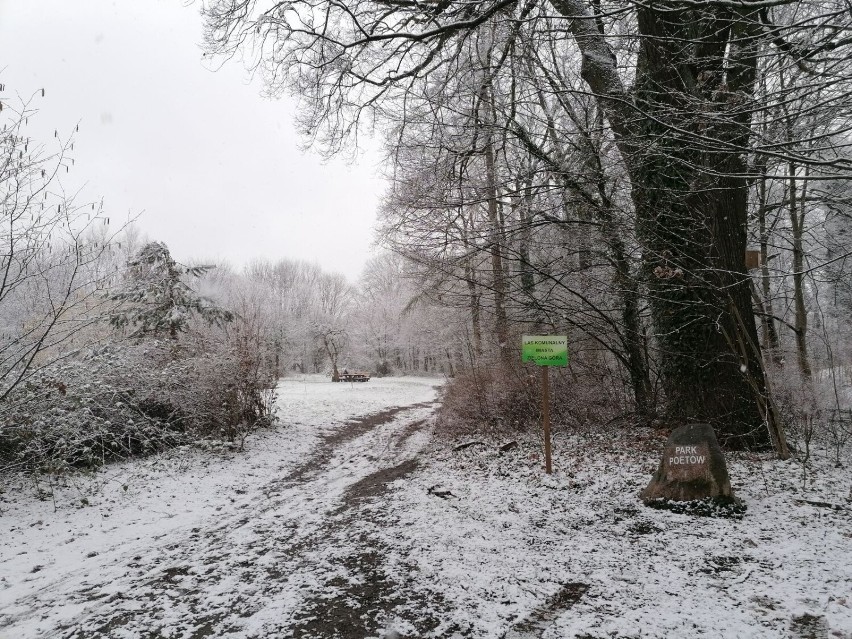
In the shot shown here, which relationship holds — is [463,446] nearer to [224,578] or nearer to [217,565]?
[217,565]

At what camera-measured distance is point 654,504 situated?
4.80 m

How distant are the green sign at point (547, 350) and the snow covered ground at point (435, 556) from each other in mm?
1583

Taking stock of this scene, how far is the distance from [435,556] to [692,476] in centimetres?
285

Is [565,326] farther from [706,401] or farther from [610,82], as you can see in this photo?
[610,82]

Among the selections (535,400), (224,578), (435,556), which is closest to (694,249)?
(535,400)

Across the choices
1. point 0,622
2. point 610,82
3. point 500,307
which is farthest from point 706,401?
→ point 0,622

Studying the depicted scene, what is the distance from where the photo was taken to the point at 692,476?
4.72m

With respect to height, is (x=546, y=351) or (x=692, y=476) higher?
(x=546, y=351)

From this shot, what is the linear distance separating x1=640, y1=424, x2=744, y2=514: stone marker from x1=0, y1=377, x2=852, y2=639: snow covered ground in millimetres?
232

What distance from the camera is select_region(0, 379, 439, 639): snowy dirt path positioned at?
10.4ft

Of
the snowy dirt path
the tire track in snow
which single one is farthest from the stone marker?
the tire track in snow

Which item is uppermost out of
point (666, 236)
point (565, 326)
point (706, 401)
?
point (666, 236)

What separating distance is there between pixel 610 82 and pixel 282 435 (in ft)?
31.8

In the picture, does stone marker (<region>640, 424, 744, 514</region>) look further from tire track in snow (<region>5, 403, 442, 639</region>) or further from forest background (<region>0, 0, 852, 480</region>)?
tire track in snow (<region>5, 403, 442, 639</region>)
